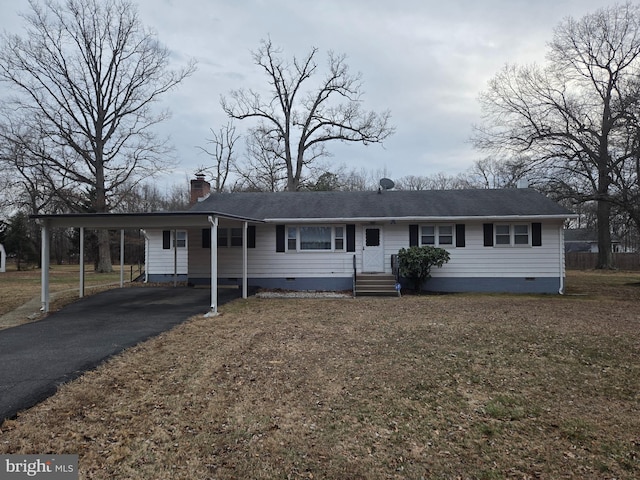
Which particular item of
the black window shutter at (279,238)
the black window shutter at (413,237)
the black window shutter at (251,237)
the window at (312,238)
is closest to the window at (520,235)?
the black window shutter at (413,237)

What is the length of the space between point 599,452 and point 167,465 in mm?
3443

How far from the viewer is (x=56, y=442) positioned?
3.19 metres

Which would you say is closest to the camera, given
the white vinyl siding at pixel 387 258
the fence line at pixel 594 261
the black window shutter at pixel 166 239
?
the white vinyl siding at pixel 387 258

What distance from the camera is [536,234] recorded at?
1348cm

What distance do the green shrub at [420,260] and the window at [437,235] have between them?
688 mm

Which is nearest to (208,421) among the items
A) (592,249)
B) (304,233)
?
(304,233)

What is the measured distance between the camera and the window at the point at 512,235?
13.6 m

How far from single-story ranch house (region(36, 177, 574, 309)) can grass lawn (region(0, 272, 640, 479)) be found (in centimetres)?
655

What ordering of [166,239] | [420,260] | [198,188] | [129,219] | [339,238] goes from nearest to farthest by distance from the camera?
[129,219] → [420,260] → [339,238] → [166,239] → [198,188]

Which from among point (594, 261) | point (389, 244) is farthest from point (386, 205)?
point (594, 261)

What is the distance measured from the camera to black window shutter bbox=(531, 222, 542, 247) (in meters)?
13.4

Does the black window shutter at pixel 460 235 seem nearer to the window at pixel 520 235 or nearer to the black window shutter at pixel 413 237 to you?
the black window shutter at pixel 413 237

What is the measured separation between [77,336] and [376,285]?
8746 mm

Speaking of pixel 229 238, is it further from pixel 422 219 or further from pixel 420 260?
pixel 422 219
